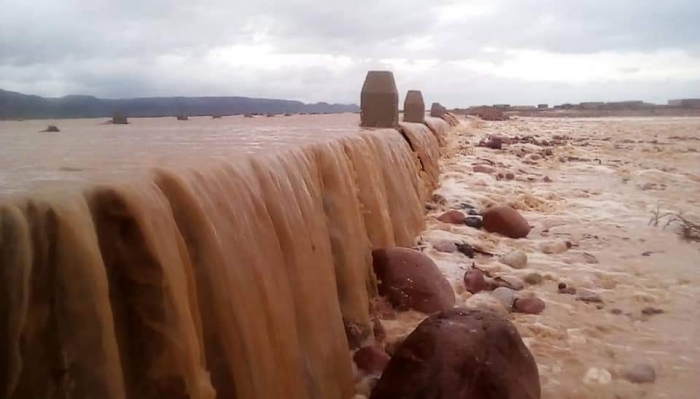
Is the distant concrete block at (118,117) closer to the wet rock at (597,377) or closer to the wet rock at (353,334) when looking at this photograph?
the wet rock at (353,334)

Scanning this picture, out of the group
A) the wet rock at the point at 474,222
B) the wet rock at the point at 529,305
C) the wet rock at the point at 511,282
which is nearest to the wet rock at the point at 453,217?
the wet rock at the point at 474,222

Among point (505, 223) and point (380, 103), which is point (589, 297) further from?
point (380, 103)

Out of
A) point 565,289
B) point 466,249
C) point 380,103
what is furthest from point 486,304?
point 380,103

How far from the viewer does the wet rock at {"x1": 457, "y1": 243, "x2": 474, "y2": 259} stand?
213 inches

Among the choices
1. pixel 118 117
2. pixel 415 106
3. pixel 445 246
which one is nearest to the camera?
pixel 445 246

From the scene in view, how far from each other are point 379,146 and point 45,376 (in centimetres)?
459

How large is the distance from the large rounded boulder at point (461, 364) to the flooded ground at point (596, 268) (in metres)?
0.49

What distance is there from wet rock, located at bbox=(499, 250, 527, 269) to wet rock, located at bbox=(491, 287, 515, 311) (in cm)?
70

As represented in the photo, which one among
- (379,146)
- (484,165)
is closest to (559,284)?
(379,146)

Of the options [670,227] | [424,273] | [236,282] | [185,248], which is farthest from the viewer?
[670,227]

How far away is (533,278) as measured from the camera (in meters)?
4.95

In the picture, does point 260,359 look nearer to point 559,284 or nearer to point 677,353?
point 677,353

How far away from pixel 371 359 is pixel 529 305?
1499mm

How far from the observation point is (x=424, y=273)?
4.27 m
